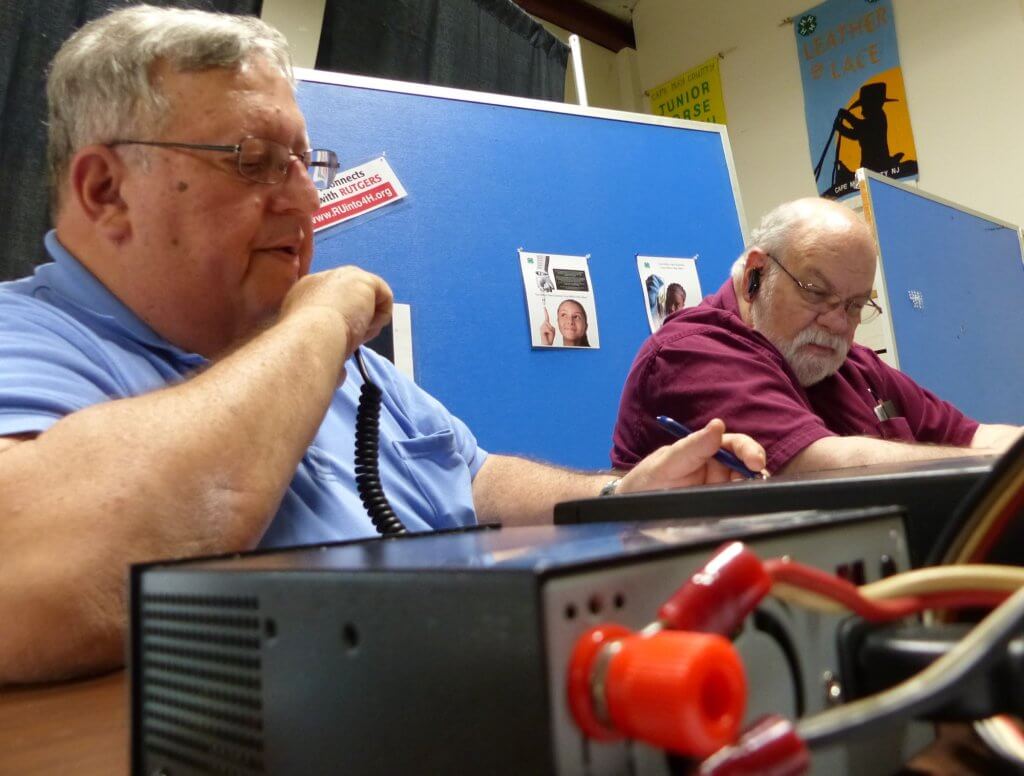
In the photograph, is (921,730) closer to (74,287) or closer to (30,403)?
(30,403)

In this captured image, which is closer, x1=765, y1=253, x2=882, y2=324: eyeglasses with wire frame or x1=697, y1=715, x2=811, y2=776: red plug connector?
x1=697, y1=715, x2=811, y2=776: red plug connector

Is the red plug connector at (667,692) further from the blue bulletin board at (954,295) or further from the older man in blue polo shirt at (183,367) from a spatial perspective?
the blue bulletin board at (954,295)

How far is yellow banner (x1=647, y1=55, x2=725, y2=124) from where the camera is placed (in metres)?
3.68

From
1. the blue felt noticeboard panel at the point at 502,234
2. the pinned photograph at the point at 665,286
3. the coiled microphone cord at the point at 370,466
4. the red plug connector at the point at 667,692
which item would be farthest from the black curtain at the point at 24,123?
the red plug connector at the point at 667,692

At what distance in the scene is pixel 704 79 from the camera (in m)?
3.73

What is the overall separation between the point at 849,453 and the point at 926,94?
2358 millimetres

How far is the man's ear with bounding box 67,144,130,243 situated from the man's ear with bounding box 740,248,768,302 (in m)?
1.23

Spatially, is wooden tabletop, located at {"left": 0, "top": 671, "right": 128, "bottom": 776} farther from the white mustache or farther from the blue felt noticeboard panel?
the white mustache

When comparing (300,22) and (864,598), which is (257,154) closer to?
(864,598)

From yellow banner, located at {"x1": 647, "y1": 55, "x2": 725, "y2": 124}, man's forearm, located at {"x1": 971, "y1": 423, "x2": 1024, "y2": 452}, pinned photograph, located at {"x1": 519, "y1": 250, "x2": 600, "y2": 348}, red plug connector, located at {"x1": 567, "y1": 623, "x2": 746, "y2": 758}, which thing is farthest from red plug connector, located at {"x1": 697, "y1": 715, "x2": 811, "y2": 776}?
yellow banner, located at {"x1": 647, "y1": 55, "x2": 725, "y2": 124}

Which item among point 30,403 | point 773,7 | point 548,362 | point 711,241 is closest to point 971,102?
point 773,7

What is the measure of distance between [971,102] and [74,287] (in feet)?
10.1

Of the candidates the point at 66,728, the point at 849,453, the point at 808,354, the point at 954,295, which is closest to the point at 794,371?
the point at 808,354

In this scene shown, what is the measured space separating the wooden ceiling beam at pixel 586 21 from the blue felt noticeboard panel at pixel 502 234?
181 centimetres
